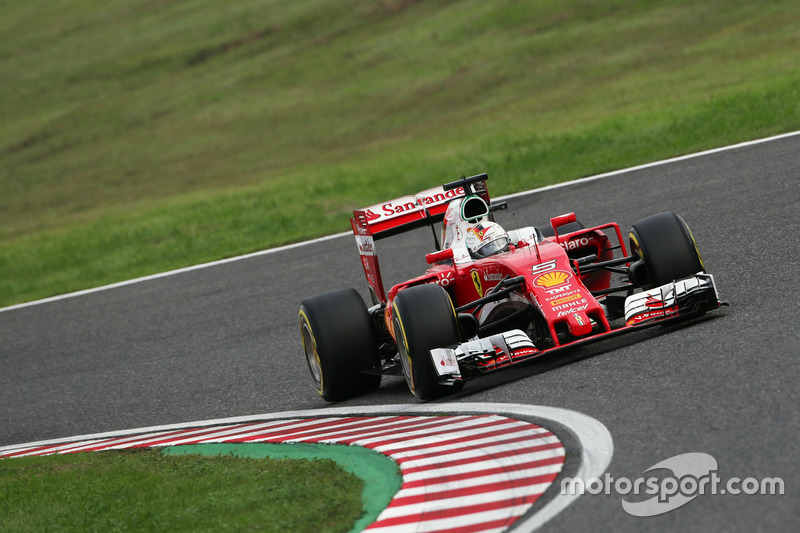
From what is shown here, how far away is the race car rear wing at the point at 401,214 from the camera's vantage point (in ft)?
28.3

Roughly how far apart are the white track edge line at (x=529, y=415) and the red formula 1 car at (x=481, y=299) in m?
0.21

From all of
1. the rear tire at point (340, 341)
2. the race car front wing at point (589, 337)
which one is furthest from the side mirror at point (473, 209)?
the race car front wing at point (589, 337)

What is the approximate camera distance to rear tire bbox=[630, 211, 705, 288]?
24.7 ft

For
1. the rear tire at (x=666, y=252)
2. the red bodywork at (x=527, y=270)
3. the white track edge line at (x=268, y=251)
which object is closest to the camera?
the red bodywork at (x=527, y=270)

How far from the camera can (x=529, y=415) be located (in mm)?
6098

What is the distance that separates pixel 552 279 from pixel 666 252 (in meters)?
0.98

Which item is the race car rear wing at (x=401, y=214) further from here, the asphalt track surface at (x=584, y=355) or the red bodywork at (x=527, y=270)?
the asphalt track surface at (x=584, y=355)

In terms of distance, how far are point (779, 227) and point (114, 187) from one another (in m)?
18.6

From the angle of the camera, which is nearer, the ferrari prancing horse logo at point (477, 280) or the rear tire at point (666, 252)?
the rear tire at point (666, 252)

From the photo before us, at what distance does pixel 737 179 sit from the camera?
12.8m

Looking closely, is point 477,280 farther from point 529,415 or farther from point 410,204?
point 529,415

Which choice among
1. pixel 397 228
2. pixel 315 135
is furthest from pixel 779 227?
pixel 315 135

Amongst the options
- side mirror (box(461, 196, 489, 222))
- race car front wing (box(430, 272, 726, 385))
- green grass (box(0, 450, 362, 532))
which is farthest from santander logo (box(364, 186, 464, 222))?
green grass (box(0, 450, 362, 532))

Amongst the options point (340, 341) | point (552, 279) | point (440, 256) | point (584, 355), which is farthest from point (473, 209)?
point (584, 355)
